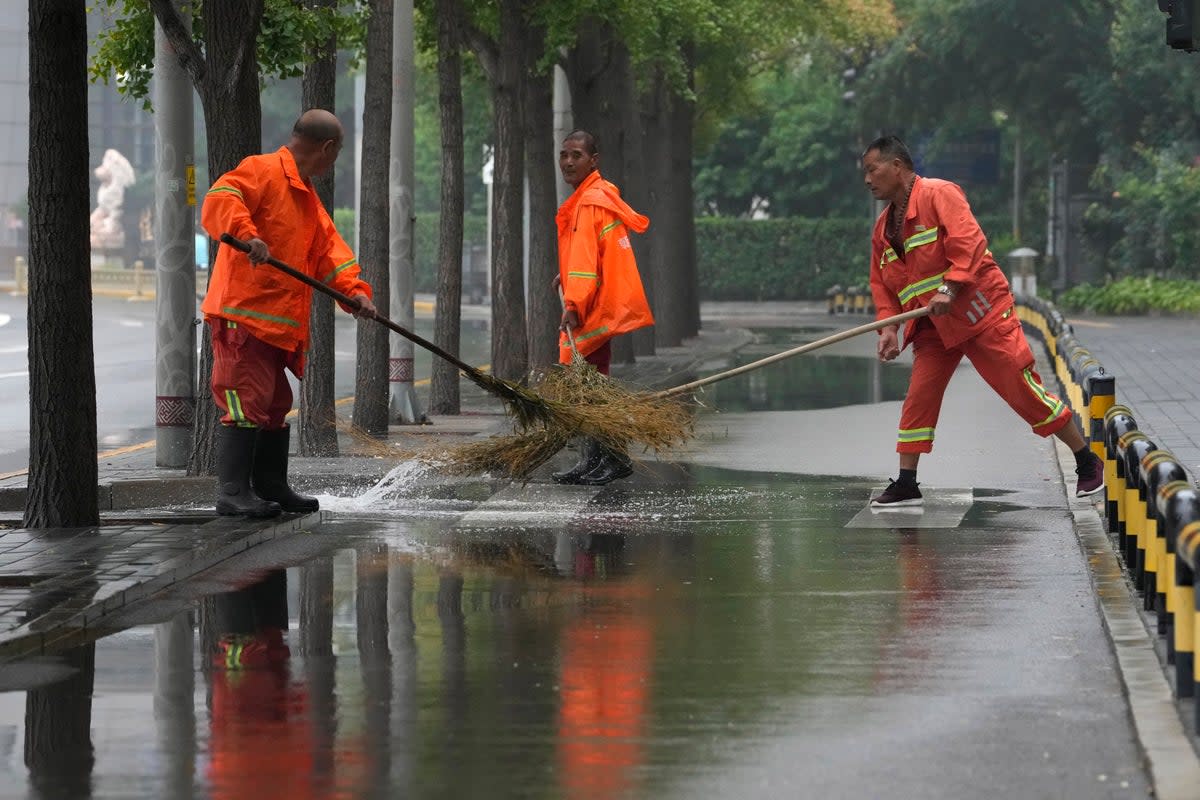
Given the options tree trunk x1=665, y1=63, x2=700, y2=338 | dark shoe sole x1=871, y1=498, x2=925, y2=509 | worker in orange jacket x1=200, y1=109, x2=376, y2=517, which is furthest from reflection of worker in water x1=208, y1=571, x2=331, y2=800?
tree trunk x1=665, y1=63, x2=700, y2=338

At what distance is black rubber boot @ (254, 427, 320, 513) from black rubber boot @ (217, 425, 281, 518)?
5.9 inches

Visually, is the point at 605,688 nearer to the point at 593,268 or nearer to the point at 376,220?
the point at 593,268

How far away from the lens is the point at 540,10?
2356 cm

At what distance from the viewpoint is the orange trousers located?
39.8 feet

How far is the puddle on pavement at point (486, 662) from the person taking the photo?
623 cm

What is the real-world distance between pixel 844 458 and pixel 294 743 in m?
9.65

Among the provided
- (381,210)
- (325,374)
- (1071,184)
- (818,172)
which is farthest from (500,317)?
(818,172)

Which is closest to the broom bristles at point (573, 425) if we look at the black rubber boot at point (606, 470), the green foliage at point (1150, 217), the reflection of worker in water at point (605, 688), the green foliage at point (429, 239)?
the black rubber boot at point (606, 470)

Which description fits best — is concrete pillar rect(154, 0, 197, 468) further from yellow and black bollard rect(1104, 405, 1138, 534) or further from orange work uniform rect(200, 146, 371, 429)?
yellow and black bollard rect(1104, 405, 1138, 534)

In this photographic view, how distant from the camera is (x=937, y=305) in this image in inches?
468

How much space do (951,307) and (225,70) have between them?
3918 millimetres

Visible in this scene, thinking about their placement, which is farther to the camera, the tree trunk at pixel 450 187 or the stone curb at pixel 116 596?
the tree trunk at pixel 450 187

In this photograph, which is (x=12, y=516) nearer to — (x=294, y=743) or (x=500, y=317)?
(x=294, y=743)

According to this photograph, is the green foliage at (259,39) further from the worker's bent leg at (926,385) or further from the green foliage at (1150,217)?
the green foliage at (1150,217)
